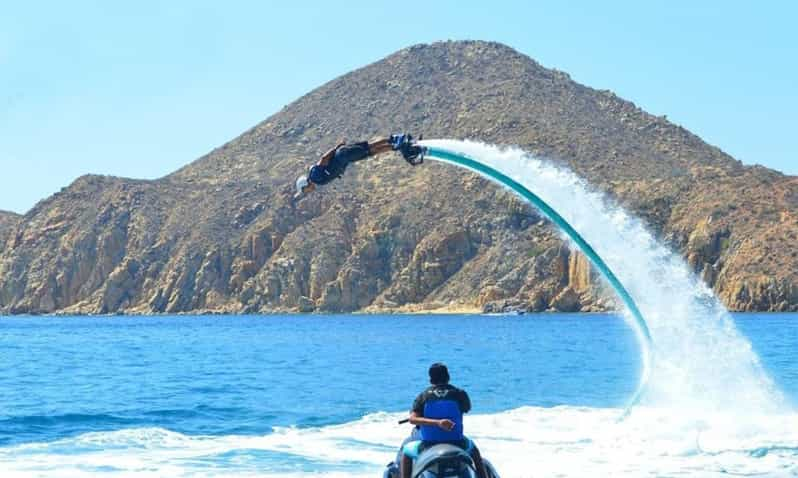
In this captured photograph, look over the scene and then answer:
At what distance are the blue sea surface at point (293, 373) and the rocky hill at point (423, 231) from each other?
96.5 feet

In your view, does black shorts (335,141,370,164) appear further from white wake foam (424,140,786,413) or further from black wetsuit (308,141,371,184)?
white wake foam (424,140,786,413)

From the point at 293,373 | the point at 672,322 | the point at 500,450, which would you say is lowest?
the point at 500,450

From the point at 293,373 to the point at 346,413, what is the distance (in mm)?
19746

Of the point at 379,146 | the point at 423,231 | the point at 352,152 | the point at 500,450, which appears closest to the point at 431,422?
the point at 379,146

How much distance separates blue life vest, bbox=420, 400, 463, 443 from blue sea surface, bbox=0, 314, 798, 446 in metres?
16.3

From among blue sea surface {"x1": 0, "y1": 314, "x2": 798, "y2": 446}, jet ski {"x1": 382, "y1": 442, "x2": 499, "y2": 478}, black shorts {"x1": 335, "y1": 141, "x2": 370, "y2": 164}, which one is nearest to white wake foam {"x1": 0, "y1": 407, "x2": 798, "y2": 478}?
blue sea surface {"x1": 0, "y1": 314, "x2": 798, "y2": 446}

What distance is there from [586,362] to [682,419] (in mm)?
35468

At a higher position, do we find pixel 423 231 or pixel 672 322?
pixel 423 231

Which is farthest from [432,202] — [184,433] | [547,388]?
[184,433]

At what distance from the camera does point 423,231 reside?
513 ft

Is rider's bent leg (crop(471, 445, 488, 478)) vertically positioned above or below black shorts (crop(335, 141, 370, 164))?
below

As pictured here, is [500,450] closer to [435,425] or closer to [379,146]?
[379,146]

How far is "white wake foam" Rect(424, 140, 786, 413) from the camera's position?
26.8 meters

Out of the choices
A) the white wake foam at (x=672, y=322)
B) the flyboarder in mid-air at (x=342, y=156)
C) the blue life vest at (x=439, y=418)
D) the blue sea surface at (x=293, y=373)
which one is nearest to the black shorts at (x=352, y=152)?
the flyboarder in mid-air at (x=342, y=156)
